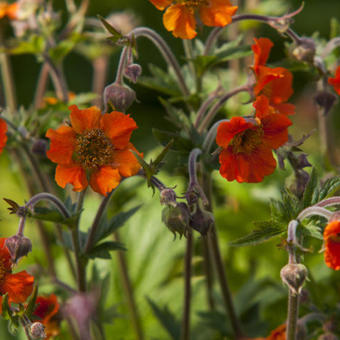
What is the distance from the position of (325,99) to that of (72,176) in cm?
63

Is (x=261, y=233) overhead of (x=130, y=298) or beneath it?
overhead

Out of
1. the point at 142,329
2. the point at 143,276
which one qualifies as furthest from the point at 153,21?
the point at 142,329

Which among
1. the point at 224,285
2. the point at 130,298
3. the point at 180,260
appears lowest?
the point at 180,260

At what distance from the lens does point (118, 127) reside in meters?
0.99

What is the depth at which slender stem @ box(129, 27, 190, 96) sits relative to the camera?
112 centimetres

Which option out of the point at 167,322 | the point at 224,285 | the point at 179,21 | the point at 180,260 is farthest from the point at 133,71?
the point at 180,260

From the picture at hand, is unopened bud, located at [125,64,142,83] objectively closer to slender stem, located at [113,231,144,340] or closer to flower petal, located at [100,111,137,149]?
flower petal, located at [100,111,137,149]

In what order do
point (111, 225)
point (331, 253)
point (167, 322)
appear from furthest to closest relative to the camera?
point (167, 322), point (111, 225), point (331, 253)

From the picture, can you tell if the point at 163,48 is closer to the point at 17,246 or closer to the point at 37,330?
the point at 17,246

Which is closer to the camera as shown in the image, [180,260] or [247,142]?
[247,142]

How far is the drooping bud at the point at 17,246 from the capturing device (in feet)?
3.13

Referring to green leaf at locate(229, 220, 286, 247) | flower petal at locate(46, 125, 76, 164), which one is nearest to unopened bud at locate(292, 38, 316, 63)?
green leaf at locate(229, 220, 286, 247)

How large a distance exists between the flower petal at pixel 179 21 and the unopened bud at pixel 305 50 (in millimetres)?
240

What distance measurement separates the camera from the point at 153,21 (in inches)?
157
